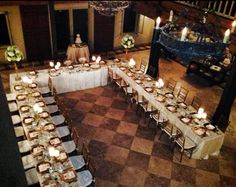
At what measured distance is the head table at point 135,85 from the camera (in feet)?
23.6

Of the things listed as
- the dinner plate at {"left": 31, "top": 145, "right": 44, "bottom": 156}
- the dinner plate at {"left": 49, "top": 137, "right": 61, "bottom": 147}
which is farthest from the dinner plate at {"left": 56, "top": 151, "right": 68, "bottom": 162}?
the dinner plate at {"left": 31, "top": 145, "right": 44, "bottom": 156}

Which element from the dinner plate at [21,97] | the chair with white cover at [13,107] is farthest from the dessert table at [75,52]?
the chair with white cover at [13,107]

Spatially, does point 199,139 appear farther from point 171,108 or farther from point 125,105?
point 125,105

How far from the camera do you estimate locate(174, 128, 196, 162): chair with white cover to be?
713 cm

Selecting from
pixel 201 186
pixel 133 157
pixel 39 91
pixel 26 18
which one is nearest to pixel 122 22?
pixel 26 18

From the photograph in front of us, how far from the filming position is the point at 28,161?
6.17m

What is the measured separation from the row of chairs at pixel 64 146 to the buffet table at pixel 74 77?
38cm

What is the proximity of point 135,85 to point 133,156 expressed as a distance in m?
3.02

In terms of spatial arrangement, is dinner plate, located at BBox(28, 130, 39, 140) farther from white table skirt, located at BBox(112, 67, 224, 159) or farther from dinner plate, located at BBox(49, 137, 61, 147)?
white table skirt, located at BBox(112, 67, 224, 159)

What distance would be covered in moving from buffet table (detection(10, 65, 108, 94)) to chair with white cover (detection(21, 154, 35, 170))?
362 cm

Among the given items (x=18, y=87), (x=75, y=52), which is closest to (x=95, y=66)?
(x=75, y=52)

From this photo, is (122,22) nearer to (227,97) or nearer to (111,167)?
(227,97)

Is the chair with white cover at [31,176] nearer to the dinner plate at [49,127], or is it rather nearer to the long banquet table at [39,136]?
the long banquet table at [39,136]

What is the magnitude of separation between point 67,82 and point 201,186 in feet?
19.8
